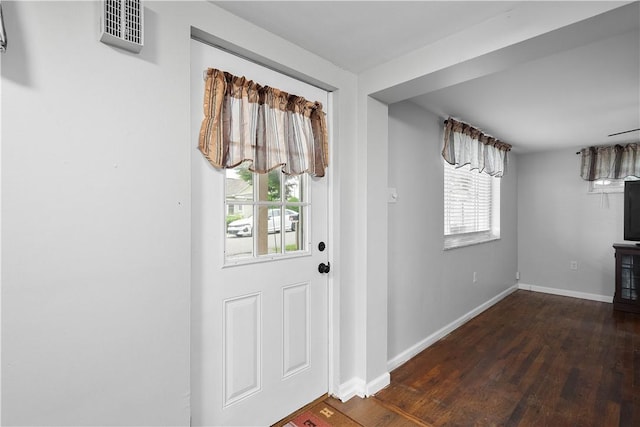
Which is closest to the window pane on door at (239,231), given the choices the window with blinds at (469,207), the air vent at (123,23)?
the air vent at (123,23)

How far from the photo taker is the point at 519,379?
2.43 meters

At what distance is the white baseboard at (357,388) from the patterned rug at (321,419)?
0.13m

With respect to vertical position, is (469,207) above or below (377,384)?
above

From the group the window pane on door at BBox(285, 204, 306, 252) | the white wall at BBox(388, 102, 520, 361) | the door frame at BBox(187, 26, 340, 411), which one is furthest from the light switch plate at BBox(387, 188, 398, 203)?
the window pane on door at BBox(285, 204, 306, 252)

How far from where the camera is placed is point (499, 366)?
8.63 ft

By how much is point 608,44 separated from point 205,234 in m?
2.44

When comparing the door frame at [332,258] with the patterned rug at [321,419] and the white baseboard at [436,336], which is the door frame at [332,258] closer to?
the patterned rug at [321,419]

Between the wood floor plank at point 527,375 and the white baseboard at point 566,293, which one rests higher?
the white baseboard at point 566,293

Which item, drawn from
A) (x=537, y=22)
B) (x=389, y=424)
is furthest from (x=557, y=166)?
(x=389, y=424)

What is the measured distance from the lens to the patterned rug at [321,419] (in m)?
1.87

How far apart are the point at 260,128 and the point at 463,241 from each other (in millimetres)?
2827

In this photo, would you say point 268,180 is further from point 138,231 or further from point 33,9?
point 33,9

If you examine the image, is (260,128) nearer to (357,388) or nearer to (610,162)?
(357,388)

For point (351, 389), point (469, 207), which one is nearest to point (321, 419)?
point (351, 389)
